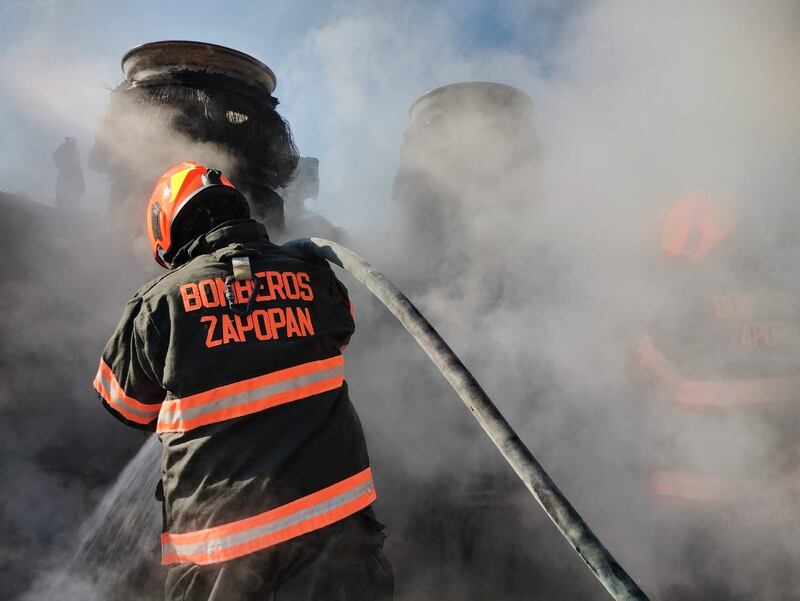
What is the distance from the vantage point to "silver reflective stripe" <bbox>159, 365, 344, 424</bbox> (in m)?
1.70

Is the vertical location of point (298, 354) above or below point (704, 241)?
below

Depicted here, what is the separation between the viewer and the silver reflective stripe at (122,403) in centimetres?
187

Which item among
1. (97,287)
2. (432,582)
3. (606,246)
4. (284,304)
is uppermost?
(97,287)

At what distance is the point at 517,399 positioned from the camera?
3.67 meters

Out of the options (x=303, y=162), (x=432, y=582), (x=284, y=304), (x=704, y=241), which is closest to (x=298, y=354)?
(x=284, y=304)

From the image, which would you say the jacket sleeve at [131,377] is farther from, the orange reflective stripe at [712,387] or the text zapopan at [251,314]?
the orange reflective stripe at [712,387]

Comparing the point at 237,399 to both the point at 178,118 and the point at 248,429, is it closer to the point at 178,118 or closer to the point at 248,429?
the point at 248,429

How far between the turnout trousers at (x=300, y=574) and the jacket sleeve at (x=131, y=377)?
1.56 ft

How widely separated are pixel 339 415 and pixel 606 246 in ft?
9.06

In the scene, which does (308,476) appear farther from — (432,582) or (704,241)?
(704,241)

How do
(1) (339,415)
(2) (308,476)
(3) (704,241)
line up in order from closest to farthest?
(2) (308,476)
(1) (339,415)
(3) (704,241)

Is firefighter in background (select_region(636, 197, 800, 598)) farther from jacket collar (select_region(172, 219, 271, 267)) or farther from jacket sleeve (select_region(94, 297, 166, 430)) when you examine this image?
jacket sleeve (select_region(94, 297, 166, 430))

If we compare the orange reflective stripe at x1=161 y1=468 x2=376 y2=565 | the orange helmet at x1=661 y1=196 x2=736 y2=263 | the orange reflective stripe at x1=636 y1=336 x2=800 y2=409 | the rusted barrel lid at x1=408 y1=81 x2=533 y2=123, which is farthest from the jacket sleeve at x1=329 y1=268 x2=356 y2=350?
the rusted barrel lid at x1=408 y1=81 x2=533 y2=123

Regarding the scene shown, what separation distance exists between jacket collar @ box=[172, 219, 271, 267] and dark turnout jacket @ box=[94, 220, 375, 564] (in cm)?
8
